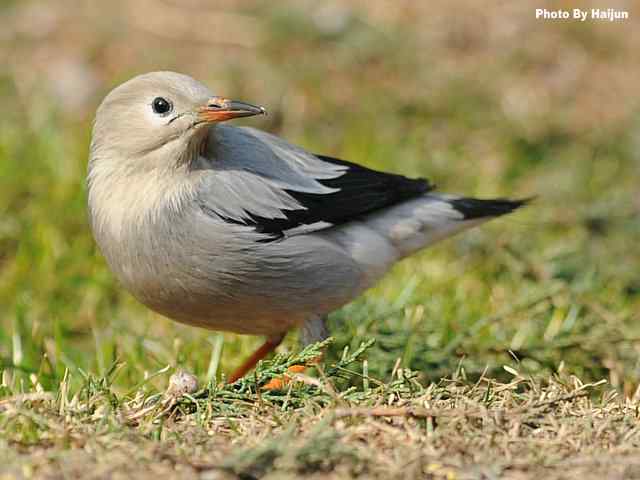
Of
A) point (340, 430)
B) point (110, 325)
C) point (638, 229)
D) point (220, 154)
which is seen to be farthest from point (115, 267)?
point (638, 229)

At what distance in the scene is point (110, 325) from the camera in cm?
605

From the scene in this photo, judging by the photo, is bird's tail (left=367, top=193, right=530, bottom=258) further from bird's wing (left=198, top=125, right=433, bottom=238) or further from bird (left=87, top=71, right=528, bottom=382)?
bird (left=87, top=71, right=528, bottom=382)

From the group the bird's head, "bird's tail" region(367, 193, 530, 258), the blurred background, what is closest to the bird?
the bird's head

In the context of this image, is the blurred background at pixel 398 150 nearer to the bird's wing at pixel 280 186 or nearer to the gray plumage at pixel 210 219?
the gray plumage at pixel 210 219

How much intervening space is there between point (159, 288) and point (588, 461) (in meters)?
2.15

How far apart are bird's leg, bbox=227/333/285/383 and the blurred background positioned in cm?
15

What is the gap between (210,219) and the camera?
15.9ft

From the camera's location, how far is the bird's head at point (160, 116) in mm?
4820

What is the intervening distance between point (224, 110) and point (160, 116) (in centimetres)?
35

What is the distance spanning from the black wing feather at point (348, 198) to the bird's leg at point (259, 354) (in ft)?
2.43

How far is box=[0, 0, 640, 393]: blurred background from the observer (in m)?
5.80

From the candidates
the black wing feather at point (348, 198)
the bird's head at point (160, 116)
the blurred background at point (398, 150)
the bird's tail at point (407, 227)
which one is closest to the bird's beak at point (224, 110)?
the bird's head at point (160, 116)

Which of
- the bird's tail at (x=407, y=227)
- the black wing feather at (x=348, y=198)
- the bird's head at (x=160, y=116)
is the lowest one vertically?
the bird's tail at (x=407, y=227)

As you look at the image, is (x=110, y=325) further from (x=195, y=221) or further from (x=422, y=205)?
(x=422, y=205)
